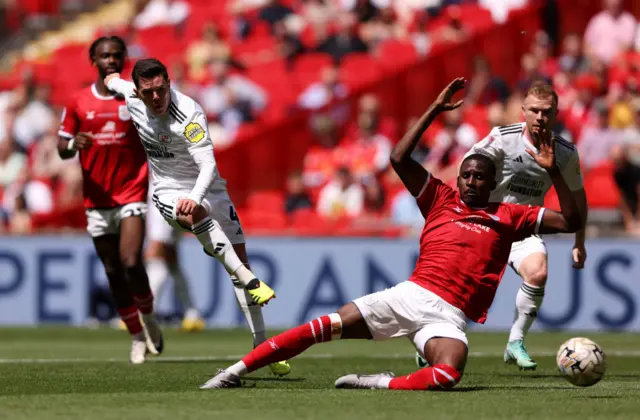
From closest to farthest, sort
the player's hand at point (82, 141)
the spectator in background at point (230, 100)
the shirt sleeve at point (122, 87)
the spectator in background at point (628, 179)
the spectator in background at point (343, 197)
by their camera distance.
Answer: the shirt sleeve at point (122, 87) < the player's hand at point (82, 141) < the spectator in background at point (628, 179) < the spectator in background at point (343, 197) < the spectator in background at point (230, 100)

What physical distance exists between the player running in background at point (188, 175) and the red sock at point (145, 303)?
1232 mm

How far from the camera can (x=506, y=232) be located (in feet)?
27.5

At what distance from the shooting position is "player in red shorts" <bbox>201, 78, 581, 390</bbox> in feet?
26.2

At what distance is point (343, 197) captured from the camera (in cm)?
1748

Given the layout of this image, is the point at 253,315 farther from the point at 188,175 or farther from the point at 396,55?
the point at 396,55

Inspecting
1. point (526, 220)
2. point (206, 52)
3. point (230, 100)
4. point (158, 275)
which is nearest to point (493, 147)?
point (526, 220)

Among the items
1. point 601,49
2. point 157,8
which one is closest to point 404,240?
point 601,49

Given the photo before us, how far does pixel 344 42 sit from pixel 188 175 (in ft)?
38.0

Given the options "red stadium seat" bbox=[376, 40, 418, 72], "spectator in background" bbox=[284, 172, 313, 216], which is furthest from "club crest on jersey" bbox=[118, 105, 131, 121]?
"red stadium seat" bbox=[376, 40, 418, 72]

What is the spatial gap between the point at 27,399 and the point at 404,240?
9151mm

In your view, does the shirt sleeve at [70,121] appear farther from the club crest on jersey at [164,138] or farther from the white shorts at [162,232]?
the white shorts at [162,232]

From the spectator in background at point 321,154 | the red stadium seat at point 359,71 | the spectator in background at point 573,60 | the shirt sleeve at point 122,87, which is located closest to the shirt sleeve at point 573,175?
the shirt sleeve at point 122,87

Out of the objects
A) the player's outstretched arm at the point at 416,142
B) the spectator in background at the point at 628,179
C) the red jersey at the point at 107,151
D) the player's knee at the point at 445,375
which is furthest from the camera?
the spectator in background at the point at 628,179

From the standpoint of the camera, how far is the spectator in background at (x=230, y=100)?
67.5 feet
